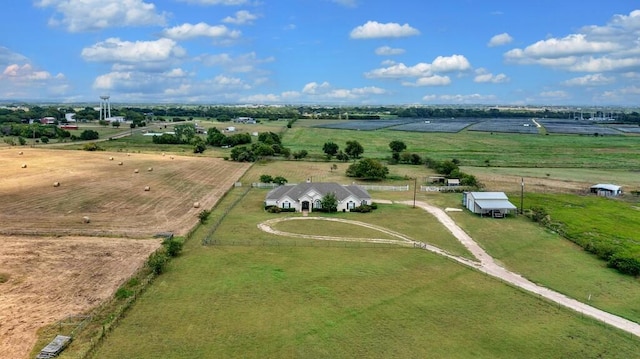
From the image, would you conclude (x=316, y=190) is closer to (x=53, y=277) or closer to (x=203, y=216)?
(x=203, y=216)

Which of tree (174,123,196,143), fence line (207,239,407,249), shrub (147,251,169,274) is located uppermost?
tree (174,123,196,143)

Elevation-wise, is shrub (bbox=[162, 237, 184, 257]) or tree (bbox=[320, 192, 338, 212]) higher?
tree (bbox=[320, 192, 338, 212])

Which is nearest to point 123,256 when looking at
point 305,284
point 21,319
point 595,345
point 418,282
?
point 21,319

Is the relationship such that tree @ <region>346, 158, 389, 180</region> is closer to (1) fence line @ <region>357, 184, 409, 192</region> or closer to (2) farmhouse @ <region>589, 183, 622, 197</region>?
(1) fence line @ <region>357, 184, 409, 192</region>

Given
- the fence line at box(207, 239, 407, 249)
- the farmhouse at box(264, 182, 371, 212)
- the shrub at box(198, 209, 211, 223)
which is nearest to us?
the fence line at box(207, 239, 407, 249)

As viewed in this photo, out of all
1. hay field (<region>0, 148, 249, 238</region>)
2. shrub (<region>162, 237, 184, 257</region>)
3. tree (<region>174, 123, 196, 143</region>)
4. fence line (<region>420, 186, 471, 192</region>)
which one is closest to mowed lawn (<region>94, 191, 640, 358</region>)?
shrub (<region>162, 237, 184, 257</region>)

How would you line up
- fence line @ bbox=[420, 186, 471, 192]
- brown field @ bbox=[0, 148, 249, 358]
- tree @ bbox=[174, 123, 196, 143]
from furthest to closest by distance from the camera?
1. tree @ bbox=[174, 123, 196, 143]
2. fence line @ bbox=[420, 186, 471, 192]
3. brown field @ bbox=[0, 148, 249, 358]

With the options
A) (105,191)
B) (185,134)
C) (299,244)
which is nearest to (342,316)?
(299,244)
